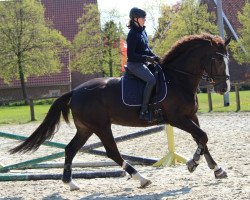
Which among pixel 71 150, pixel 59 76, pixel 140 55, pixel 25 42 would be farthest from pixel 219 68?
pixel 59 76

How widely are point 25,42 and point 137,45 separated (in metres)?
40.1

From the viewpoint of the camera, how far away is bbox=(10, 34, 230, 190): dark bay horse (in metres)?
7.55

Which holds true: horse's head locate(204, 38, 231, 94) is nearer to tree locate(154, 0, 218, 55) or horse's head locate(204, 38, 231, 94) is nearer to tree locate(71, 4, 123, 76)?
tree locate(154, 0, 218, 55)

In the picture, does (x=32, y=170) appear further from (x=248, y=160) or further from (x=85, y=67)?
(x=85, y=67)

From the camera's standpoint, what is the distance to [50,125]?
821 centimetres

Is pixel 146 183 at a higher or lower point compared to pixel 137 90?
lower

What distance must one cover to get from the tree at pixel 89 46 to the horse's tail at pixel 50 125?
37.2 meters

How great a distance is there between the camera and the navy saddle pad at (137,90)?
762cm

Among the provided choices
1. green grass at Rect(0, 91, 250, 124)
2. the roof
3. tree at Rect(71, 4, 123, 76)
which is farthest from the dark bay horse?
the roof

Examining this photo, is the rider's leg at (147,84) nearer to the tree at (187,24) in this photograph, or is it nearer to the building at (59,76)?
the tree at (187,24)

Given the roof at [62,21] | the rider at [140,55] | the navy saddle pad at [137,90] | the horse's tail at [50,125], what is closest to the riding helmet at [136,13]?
the rider at [140,55]

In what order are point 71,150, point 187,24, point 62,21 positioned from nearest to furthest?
point 71,150
point 187,24
point 62,21

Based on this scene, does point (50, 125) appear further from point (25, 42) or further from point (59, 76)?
point (59, 76)

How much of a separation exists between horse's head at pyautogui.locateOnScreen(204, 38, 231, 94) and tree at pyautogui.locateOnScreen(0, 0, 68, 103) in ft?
128
